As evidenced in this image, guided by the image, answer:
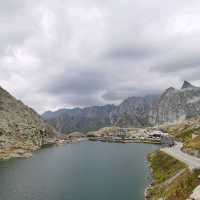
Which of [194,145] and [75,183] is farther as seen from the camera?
[194,145]

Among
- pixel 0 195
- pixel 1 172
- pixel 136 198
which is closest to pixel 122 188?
pixel 136 198

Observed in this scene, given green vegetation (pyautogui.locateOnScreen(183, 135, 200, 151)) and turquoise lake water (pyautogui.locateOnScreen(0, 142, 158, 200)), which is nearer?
turquoise lake water (pyautogui.locateOnScreen(0, 142, 158, 200))

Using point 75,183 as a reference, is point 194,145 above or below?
above

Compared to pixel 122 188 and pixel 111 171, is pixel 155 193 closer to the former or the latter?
pixel 122 188

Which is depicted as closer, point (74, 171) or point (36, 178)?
point (36, 178)

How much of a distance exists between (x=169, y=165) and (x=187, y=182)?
39.1m

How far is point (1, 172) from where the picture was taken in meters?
128

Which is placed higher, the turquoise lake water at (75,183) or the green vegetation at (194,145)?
the green vegetation at (194,145)

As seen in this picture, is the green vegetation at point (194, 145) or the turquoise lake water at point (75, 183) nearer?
the turquoise lake water at point (75, 183)

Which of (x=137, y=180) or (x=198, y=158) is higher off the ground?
(x=198, y=158)

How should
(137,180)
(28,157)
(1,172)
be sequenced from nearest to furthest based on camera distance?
(137,180), (1,172), (28,157)

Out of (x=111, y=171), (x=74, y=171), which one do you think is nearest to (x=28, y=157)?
(x=74, y=171)

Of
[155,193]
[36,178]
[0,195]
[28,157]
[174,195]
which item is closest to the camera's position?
[174,195]

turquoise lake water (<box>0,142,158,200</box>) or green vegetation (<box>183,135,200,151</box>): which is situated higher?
green vegetation (<box>183,135,200,151</box>)
